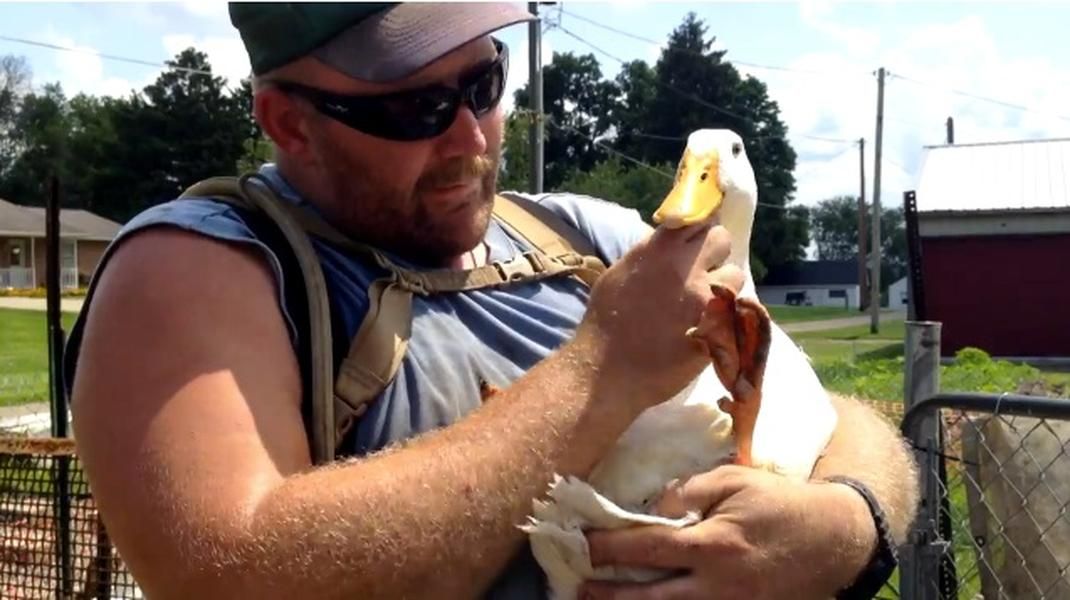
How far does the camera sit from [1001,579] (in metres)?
3.38

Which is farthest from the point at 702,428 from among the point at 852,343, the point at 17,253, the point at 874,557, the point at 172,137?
the point at 172,137

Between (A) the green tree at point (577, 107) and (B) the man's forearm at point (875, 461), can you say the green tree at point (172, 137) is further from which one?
(B) the man's forearm at point (875, 461)

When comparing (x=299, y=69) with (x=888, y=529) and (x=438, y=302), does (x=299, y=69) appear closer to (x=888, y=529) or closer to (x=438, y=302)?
(x=438, y=302)

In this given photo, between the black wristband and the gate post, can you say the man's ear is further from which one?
the gate post

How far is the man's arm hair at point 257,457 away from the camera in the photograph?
1586mm

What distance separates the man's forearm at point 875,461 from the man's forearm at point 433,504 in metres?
0.51

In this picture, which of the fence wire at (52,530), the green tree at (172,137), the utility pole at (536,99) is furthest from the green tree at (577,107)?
the fence wire at (52,530)

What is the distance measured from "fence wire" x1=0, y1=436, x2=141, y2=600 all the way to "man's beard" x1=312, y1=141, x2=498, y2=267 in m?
2.30

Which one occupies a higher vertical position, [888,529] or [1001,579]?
[888,529]

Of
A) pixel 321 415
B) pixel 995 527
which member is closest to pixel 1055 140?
pixel 995 527

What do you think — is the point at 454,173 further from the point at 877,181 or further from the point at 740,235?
the point at 877,181

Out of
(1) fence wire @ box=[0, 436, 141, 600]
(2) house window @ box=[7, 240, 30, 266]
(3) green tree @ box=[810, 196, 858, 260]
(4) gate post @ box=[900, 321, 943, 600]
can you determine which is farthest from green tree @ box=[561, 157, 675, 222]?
(3) green tree @ box=[810, 196, 858, 260]

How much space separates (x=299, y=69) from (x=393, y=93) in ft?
0.49

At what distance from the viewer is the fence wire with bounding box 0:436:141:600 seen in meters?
4.09
